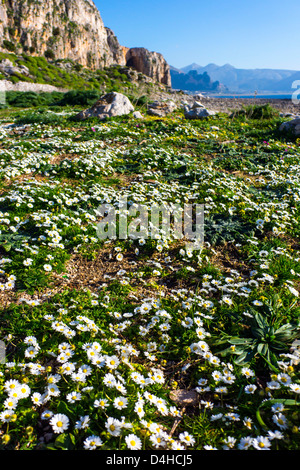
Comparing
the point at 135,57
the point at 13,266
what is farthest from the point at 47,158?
the point at 135,57

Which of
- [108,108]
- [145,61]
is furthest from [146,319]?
[145,61]

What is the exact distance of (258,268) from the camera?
15.1 feet

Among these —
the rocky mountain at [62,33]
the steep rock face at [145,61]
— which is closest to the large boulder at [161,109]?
the rocky mountain at [62,33]

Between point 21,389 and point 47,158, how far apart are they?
776 cm

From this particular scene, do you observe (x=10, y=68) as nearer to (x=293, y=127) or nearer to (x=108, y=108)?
(x=108, y=108)

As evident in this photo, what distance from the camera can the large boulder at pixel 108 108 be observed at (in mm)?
15625

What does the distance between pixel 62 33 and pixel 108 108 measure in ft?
300

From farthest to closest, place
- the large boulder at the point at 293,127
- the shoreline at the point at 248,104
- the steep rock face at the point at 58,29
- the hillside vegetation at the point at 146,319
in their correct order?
the steep rock face at the point at 58,29 → the shoreline at the point at 248,104 → the large boulder at the point at 293,127 → the hillside vegetation at the point at 146,319

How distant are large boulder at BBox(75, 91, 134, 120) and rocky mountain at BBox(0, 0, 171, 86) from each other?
68.1 m

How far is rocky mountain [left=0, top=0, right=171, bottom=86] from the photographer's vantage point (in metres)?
72.5

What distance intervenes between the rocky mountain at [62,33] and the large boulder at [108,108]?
6805 centimetres

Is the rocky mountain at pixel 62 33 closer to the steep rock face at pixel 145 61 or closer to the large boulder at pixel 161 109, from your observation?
the steep rock face at pixel 145 61

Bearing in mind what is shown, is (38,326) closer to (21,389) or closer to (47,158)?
(21,389)

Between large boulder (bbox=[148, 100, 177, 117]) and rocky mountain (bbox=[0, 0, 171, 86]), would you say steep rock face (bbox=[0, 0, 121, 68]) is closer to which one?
rocky mountain (bbox=[0, 0, 171, 86])
